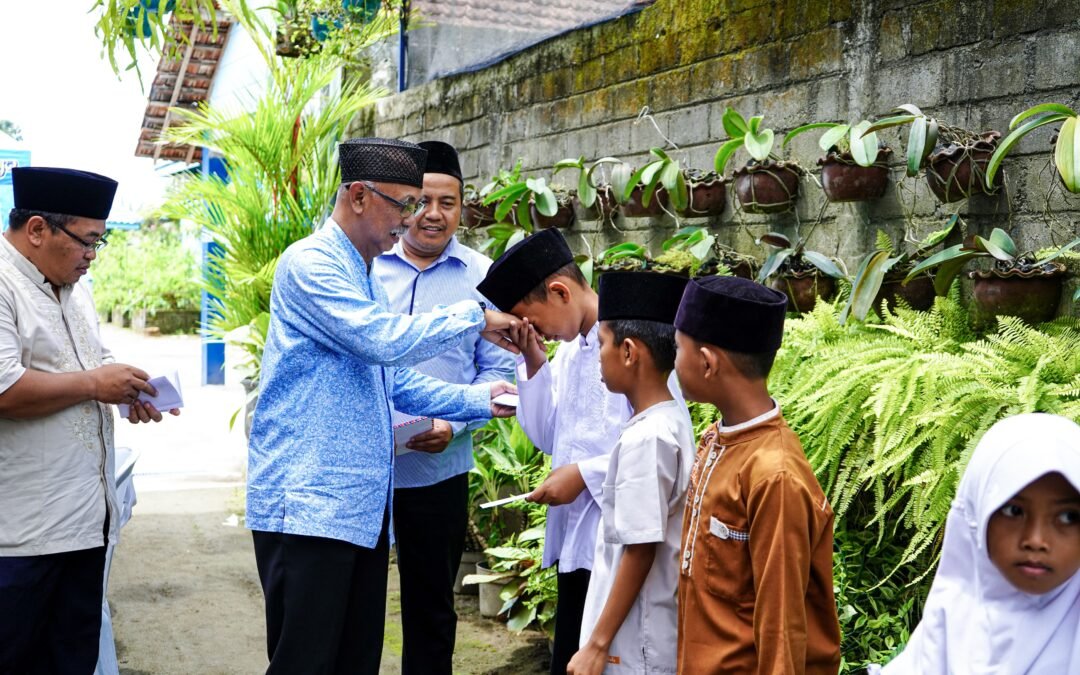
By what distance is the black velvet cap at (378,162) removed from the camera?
314 centimetres

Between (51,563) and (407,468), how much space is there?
3.76ft

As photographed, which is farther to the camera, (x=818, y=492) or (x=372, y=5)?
(x=372, y=5)

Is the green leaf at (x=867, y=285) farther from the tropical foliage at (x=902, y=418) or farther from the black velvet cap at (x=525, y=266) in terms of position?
the black velvet cap at (x=525, y=266)

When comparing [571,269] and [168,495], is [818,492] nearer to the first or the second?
[571,269]

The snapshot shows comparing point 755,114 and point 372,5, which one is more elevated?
point 372,5

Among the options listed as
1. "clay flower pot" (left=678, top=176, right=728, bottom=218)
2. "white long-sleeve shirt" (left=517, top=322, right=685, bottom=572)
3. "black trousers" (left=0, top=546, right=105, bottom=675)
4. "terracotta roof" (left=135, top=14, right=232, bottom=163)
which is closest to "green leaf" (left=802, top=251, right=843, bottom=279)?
"clay flower pot" (left=678, top=176, right=728, bottom=218)

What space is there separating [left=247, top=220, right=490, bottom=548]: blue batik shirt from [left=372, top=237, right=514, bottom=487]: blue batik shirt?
0.78 metres

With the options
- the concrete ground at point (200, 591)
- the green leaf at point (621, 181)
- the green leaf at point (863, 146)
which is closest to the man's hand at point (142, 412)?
the concrete ground at point (200, 591)

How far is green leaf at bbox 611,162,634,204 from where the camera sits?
19.3 feet

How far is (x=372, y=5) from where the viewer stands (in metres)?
9.08

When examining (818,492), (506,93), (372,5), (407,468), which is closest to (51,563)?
(407,468)

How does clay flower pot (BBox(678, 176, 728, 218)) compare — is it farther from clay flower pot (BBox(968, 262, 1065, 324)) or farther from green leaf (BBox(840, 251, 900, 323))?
clay flower pot (BBox(968, 262, 1065, 324))

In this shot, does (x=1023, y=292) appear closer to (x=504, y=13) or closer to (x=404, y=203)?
(x=404, y=203)

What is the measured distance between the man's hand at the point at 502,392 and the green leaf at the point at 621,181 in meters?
2.40
